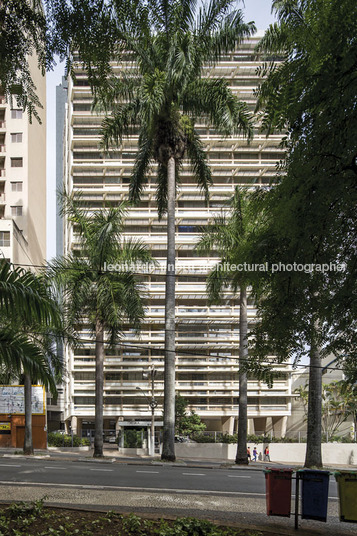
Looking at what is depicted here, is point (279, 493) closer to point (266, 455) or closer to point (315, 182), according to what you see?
point (315, 182)

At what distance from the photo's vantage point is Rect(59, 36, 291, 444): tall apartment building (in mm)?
62406

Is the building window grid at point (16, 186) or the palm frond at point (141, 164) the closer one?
the palm frond at point (141, 164)

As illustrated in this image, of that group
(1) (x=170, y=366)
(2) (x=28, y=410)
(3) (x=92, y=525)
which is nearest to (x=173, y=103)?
(1) (x=170, y=366)

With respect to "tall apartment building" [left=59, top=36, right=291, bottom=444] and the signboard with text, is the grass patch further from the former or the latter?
"tall apartment building" [left=59, top=36, right=291, bottom=444]

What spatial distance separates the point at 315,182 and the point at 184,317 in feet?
188

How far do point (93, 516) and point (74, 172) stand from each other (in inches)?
2453

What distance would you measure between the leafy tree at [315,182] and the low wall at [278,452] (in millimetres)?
33330

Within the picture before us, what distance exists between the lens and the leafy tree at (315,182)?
636 centimetres

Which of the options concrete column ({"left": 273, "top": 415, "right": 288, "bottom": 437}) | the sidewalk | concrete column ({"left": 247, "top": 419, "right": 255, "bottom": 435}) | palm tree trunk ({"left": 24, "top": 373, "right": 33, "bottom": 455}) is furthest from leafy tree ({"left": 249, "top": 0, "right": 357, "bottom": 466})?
concrete column ({"left": 273, "top": 415, "right": 288, "bottom": 437})

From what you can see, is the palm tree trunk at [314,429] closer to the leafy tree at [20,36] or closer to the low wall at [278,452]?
the leafy tree at [20,36]

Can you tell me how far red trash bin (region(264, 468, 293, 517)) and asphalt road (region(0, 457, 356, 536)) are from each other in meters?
0.19

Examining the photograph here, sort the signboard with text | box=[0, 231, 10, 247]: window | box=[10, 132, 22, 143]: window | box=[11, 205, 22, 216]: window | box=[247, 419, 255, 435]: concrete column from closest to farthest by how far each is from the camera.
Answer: the signboard with text → box=[0, 231, 10, 247]: window → box=[10, 132, 22, 143]: window → box=[11, 205, 22, 216]: window → box=[247, 419, 255, 435]: concrete column

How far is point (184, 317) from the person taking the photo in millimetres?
63812

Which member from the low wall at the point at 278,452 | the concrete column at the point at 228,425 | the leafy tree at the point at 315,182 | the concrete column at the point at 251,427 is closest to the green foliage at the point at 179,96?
the leafy tree at the point at 315,182
